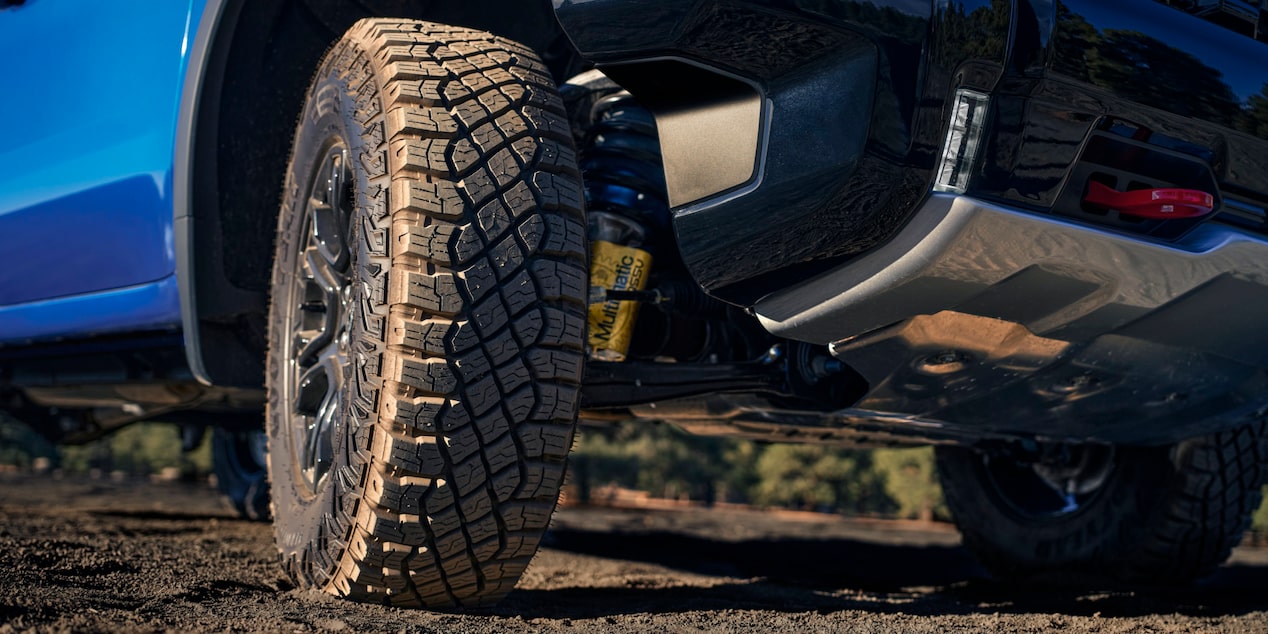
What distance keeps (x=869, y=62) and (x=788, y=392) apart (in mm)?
1025

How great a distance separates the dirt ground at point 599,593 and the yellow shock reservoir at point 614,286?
1.86 ft

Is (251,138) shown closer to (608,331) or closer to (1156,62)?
(608,331)

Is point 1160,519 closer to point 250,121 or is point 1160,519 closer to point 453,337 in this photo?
point 453,337

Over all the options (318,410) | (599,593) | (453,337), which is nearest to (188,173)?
(318,410)

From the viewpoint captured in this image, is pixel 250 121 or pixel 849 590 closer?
pixel 250 121

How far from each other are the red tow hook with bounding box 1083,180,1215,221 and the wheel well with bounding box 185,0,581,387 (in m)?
1.34

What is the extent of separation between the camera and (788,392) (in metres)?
2.64

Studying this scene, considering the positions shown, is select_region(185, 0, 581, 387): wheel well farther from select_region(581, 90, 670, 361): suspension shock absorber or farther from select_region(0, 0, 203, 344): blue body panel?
select_region(581, 90, 670, 361): suspension shock absorber

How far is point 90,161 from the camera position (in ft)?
9.35

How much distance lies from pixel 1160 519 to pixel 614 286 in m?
1.89

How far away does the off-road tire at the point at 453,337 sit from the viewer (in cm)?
185

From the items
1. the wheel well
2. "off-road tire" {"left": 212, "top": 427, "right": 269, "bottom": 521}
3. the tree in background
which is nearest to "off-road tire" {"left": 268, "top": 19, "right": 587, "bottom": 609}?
the wheel well

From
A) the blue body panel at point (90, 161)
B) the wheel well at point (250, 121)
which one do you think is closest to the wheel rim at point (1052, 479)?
the wheel well at point (250, 121)

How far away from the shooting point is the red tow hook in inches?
77.7
